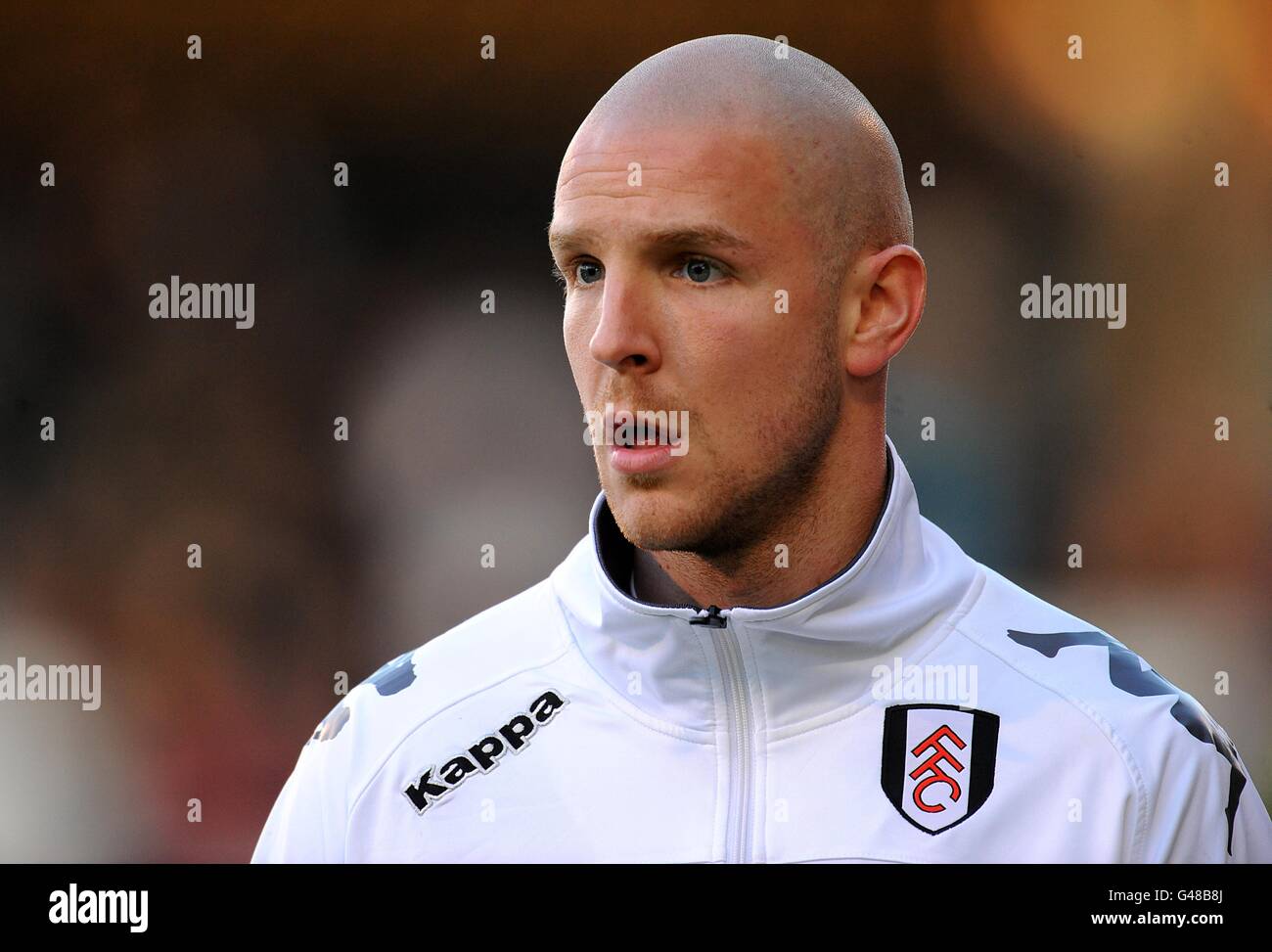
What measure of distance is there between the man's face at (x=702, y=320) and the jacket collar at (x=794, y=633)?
0.14 meters

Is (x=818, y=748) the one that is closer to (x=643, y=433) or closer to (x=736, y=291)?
(x=643, y=433)

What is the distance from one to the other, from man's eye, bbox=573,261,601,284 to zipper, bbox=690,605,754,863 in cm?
55

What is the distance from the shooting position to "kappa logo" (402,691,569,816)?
82.5 inches

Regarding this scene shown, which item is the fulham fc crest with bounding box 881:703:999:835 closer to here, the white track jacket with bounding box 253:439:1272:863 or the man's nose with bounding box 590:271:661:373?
the white track jacket with bounding box 253:439:1272:863

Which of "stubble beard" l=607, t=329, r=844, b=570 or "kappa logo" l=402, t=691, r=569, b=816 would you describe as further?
"kappa logo" l=402, t=691, r=569, b=816

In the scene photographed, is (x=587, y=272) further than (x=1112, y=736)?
Yes

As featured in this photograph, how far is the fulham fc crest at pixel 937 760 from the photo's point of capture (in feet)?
6.37

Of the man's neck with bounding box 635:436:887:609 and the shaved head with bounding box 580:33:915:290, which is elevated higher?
the shaved head with bounding box 580:33:915:290

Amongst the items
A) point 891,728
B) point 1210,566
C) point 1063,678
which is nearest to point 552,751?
point 891,728

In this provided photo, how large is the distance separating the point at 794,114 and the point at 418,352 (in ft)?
5.12

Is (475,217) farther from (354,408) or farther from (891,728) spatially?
(891,728)

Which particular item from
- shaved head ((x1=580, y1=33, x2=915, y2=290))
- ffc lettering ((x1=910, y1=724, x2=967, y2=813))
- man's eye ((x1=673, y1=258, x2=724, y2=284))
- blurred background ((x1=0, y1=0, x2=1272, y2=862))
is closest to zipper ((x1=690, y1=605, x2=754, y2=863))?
ffc lettering ((x1=910, y1=724, x2=967, y2=813))

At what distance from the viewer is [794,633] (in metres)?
1.94

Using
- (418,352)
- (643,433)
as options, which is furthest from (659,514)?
(418,352)
